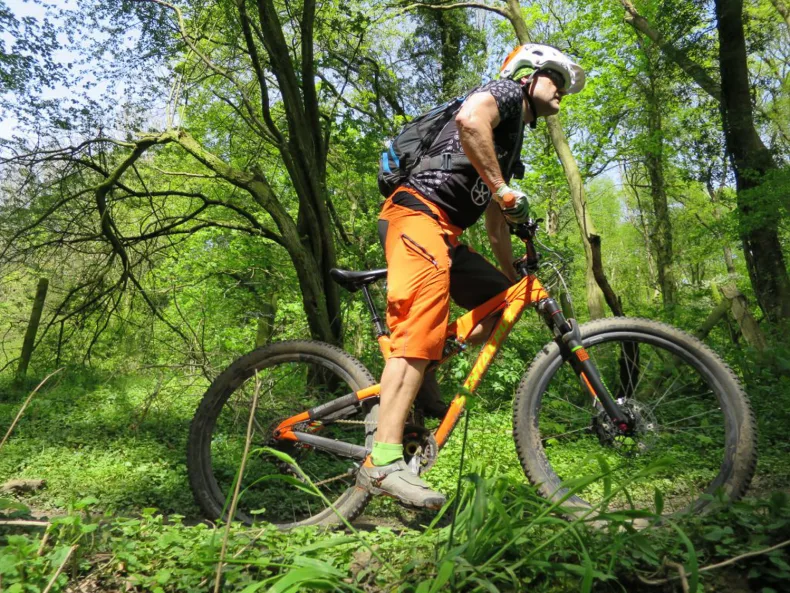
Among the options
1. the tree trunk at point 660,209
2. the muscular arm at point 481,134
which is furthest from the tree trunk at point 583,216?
the tree trunk at point 660,209

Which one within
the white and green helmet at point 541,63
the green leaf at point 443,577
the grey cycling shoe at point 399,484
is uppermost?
the white and green helmet at point 541,63

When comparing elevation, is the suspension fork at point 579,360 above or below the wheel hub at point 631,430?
above

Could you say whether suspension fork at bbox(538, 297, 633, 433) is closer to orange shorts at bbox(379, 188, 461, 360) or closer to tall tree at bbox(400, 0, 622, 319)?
orange shorts at bbox(379, 188, 461, 360)

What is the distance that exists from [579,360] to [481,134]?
112 cm

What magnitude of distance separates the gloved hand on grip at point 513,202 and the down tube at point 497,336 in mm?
A: 442

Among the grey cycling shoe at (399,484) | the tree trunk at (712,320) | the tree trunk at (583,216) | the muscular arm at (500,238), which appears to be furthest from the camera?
the tree trunk at (583,216)

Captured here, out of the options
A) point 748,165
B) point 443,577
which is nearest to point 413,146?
point 443,577

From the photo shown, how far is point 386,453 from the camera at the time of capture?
231 cm

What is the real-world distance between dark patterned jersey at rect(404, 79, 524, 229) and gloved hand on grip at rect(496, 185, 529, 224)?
0.70 ft

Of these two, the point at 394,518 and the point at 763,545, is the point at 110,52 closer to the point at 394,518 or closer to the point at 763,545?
the point at 394,518

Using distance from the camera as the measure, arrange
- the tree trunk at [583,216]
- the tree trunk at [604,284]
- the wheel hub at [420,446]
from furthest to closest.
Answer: the tree trunk at [583,216] < the tree trunk at [604,284] < the wheel hub at [420,446]

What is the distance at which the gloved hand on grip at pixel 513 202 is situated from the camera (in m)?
2.35

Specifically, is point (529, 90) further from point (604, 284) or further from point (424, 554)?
point (604, 284)

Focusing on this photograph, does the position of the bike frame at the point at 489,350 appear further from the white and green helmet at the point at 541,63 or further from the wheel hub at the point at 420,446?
the white and green helmet at the point at 541,63
